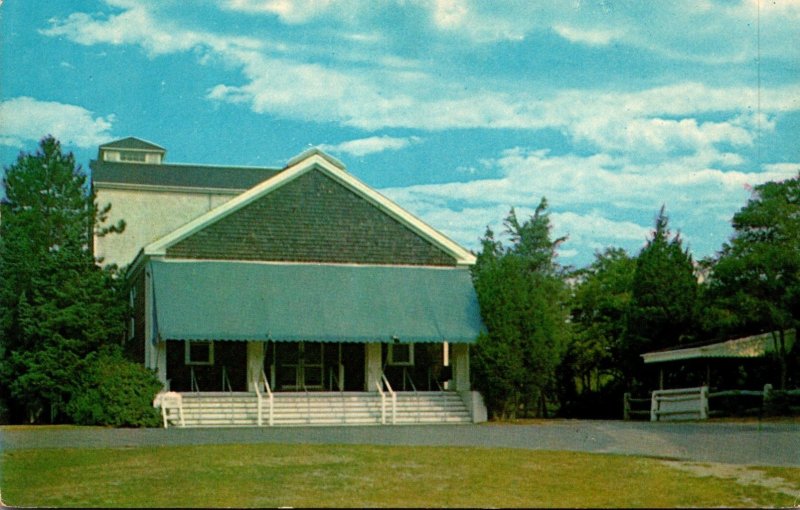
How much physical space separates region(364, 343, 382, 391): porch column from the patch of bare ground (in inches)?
594

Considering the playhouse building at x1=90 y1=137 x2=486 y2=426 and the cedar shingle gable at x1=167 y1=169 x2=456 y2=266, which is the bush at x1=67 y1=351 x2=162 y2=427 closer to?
the playhouse building at x1=90 y1=137 x2=486 y2=426

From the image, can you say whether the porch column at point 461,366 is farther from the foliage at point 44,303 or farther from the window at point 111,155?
the window at point 111,155

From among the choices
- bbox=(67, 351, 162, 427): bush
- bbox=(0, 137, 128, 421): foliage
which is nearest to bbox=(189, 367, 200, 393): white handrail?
bbox=(67, 351, 162, 427): bush

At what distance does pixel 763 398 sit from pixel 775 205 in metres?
5.41

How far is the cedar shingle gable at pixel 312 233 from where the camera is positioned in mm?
31250

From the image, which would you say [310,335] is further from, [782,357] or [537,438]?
[782,357]

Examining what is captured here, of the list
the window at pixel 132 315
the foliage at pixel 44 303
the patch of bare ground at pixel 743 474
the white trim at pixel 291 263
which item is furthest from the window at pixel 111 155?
the patch of bare ground at pixel 743 474

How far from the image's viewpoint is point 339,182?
1273 inches

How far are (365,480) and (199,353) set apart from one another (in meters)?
17.6

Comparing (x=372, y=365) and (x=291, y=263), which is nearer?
(x=291, y=263)

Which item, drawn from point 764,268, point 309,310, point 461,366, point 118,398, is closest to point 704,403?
point 764,268

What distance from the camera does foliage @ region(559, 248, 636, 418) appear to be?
127 ft

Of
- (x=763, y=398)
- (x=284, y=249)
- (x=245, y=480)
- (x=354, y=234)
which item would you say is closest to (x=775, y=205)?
(x=763, y=398)

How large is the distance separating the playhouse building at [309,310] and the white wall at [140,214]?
34.0ft
